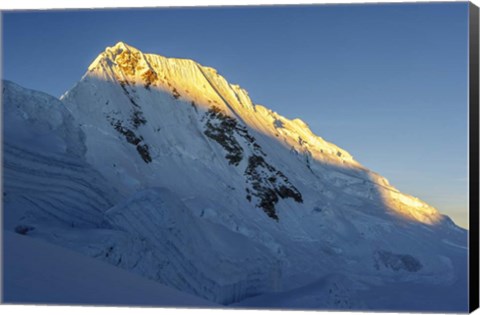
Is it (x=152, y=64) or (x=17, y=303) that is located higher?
(x=152, y=64)

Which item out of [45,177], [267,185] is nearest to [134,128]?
[267,185]

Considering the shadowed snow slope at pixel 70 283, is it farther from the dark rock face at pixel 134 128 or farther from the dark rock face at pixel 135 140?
the dark rock face at pixel 135 140

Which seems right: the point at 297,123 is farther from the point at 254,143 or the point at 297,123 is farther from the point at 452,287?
the point at 452,287

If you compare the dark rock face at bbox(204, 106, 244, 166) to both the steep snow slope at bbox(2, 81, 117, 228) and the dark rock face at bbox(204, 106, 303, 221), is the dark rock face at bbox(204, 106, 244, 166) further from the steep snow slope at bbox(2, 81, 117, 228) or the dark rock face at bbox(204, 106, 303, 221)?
the steep snow slope at bbox(2, 81, 117, 228)

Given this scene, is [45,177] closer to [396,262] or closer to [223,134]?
[396,262]

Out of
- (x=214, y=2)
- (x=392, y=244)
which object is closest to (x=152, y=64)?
(x=392, y=244)

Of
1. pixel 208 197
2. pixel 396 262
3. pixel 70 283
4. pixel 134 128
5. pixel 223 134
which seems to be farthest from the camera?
pixel 223 134

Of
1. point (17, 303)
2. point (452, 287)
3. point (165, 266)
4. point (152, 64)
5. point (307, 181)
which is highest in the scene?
point (152, 64)

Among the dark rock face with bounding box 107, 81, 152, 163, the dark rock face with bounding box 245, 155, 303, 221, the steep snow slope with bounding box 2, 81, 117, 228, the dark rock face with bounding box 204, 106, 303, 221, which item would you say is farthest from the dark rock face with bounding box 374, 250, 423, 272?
the steep snow slope with bounding box 2, 81, 117, 228
